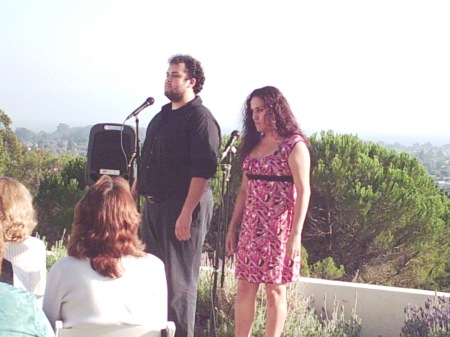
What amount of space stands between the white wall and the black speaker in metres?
1.43

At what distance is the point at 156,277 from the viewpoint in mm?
2406

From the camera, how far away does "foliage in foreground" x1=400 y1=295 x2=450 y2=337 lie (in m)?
3.94

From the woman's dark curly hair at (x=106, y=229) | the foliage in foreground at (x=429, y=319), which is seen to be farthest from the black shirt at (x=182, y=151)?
the foliage in foreground at (x=429, y=319)

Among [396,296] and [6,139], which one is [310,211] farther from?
[6,139]

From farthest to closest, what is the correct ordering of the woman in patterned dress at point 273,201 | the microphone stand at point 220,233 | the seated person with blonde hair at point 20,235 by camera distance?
1. the microphone stand at point 220,233
2. the woman in patterned dress at point 273,201
3. the seated person with blonde hair at point 20,235

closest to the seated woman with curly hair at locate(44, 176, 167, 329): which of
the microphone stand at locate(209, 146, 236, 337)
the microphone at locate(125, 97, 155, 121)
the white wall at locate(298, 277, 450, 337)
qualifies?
the microphone stand at locate(209, 146, 236, 337)

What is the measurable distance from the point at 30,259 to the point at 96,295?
539mm

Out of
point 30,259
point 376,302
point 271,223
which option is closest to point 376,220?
point 376,302

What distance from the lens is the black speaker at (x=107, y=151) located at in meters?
4.62

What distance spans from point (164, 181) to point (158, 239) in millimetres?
310

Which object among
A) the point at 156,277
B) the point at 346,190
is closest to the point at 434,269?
the point at 346,190

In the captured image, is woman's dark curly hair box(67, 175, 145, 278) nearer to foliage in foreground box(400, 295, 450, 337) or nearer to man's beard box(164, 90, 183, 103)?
man's beard box(164, 90, 183, 103)

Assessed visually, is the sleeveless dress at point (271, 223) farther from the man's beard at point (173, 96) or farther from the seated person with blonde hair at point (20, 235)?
the seated person with blonde hair at point (20, 235)

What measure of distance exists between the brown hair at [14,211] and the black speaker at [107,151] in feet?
6.22
